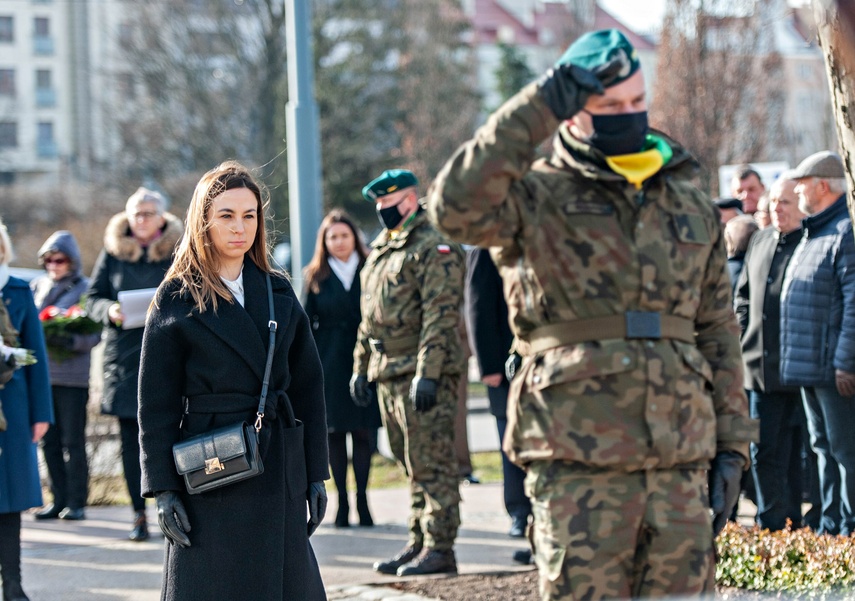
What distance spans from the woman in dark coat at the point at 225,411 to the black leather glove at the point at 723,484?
158 cm

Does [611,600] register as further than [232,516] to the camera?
No

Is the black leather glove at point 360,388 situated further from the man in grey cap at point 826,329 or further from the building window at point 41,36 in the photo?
the building window at point 41,36

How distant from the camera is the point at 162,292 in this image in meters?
4.65

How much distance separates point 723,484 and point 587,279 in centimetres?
79

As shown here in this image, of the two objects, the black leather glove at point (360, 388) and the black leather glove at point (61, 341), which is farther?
the black leather glove at point (61, 341)

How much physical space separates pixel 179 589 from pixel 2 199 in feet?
149

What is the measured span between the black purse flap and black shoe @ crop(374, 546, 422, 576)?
306 centimetres

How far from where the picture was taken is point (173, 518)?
442 centimetres

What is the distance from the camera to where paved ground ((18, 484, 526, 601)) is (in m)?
7.11

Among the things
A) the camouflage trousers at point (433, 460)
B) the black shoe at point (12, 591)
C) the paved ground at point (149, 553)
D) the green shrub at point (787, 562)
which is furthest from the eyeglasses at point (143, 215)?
the green shrub at point (787, 562)

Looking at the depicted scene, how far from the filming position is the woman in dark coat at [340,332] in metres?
8.84

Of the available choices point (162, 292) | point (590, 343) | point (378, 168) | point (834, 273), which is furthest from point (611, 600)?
point (378, 168)

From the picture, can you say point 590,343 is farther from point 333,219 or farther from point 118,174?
point 118,174

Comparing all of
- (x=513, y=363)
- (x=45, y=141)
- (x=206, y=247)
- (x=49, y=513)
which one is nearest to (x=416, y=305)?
(x=206, y=247)
